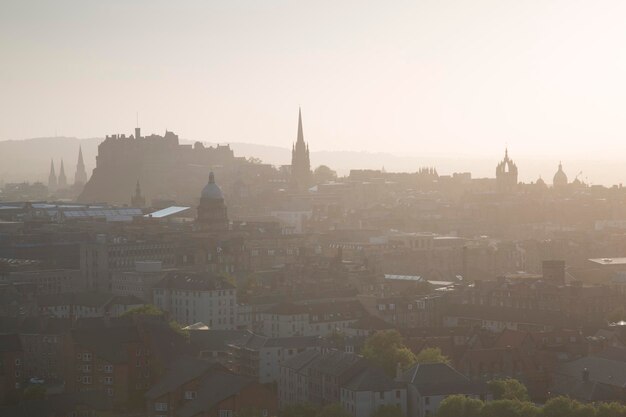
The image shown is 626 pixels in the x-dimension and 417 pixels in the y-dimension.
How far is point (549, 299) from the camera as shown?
83.3 m

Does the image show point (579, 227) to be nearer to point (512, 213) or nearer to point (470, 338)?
point (512, 213)

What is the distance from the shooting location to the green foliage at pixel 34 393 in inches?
2194

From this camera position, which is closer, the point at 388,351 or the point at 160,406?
the point at 160,406

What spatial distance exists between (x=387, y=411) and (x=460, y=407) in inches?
102

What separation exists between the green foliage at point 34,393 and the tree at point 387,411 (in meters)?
12.6

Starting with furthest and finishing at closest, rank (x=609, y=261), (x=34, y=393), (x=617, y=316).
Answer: (x=609, y=261) → (x=617, y=316) → (x=34, y=393)

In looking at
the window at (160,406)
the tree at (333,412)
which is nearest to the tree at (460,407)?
the tree at (333,412)

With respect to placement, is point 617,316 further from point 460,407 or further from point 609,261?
point 609,261

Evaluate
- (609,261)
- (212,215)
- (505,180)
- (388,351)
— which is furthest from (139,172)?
(388,351)

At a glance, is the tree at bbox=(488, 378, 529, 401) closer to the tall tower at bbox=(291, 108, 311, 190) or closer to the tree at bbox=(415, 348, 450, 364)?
the tree at bbox=(415, 348, 450, 364)

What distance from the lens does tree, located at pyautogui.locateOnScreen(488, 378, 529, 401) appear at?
5541 cm

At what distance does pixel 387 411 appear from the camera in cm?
5275

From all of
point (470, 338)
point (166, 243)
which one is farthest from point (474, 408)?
point (166, 243)

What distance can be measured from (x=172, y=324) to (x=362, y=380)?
52.0 feet
